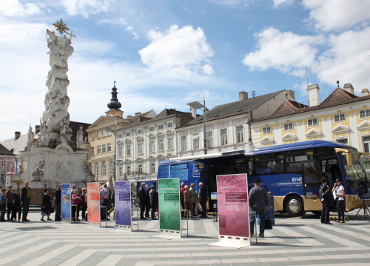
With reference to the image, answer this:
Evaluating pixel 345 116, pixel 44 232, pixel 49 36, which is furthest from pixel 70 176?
pixel 345 116

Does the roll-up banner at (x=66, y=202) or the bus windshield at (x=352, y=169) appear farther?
the roll-up banner at (x=66, y=202)

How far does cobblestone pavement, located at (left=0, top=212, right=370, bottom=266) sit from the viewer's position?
6.83 meters

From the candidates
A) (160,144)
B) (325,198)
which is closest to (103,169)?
(160,144)

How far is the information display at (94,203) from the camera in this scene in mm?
13118

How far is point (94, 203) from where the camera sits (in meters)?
13.4

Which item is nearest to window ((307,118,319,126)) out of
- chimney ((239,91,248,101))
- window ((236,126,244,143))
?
window ((236,126,244,143))

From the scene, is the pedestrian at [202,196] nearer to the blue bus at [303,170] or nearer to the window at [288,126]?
the blue bus at [303,170]

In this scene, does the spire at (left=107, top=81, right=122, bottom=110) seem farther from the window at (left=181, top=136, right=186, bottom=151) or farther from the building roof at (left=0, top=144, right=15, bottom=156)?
the window at (left=181, top=136, right=186, bottom=151)

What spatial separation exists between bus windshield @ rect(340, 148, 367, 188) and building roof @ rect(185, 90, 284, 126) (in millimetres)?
24815

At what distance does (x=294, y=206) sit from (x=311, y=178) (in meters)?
1.53

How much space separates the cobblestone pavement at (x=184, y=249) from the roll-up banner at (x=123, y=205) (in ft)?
2.36

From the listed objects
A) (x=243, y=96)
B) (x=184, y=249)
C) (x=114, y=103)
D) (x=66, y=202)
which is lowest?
(x=184, y=249)

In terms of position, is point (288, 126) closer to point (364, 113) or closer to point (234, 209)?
point (364, 113)

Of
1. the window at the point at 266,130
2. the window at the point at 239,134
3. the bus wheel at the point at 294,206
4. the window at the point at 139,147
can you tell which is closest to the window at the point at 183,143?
the window at the point at 239,134
